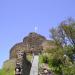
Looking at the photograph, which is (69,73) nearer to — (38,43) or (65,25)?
(65,25)

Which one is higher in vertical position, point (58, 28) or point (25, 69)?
point (58, 28)

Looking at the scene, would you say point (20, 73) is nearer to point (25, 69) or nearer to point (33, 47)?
point (25, 69)

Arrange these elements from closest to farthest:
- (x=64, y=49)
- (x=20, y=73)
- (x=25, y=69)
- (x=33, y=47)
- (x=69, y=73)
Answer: (x=20, y=73) → (x=25, y=69) → (x=69, y=73) → (x=64, y=49) → (x=33, y=47)

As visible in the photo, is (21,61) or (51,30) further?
(51,30)

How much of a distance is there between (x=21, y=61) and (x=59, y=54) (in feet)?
Result: 31.3

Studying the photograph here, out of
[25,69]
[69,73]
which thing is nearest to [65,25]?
[69,73]

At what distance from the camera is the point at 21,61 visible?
3203cm

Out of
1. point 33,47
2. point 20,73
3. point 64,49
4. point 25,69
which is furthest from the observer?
point 33,47

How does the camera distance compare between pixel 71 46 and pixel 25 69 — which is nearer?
pixel 25 69

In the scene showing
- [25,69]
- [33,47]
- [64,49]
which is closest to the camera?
[25,69]

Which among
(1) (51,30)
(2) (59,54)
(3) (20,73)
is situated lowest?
(3) (20,73)

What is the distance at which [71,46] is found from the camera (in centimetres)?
4078

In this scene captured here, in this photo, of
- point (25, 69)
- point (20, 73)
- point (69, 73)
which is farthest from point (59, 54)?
point (20, 73)

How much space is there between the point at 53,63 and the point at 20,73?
11.6 meters
